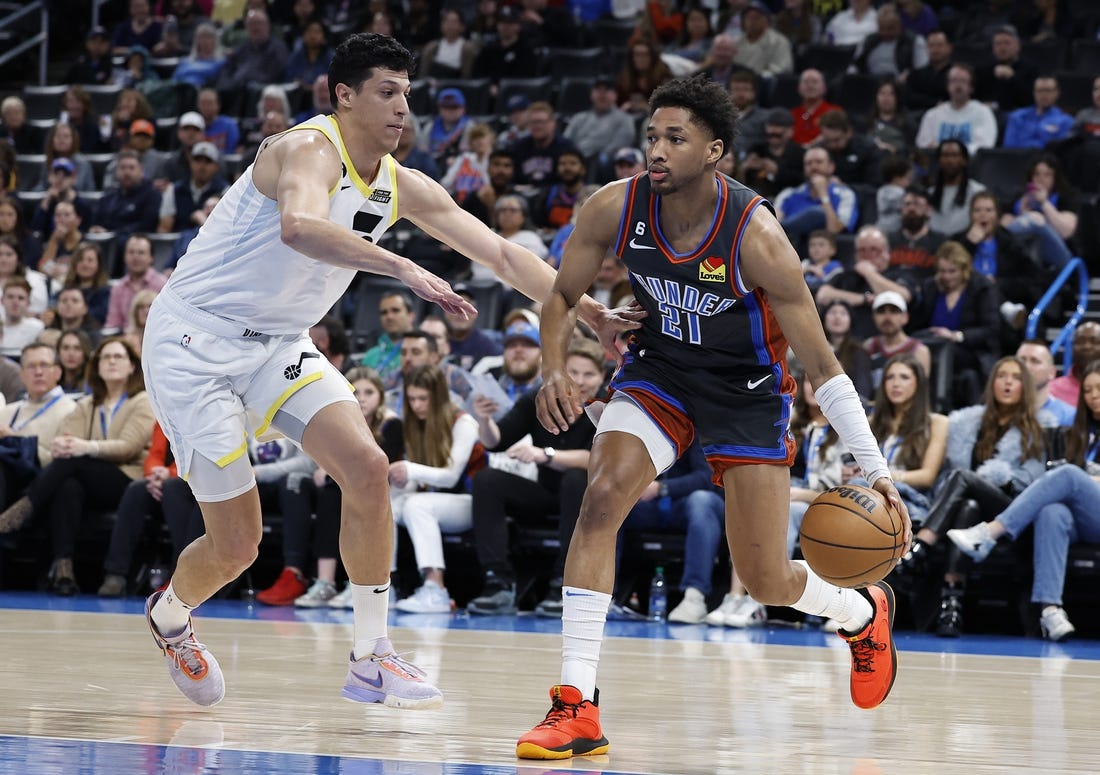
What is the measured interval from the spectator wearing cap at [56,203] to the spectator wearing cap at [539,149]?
3.93 metres

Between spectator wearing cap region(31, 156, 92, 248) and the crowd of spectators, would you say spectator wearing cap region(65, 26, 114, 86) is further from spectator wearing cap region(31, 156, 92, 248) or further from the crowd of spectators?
spectator wearing cap region(31, 156, 92, 248)

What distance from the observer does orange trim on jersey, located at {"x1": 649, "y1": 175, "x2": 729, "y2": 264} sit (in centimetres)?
435

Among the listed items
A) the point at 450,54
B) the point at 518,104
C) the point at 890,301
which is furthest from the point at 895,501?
the point at 450,54

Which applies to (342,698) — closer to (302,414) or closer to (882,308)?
(302,414)

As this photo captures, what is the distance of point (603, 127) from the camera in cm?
1261

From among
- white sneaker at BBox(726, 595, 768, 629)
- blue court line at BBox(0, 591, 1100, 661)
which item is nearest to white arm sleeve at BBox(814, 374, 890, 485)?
blue court line at BBox(0, 591, 1100, 661)

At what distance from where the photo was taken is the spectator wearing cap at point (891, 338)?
9.19m

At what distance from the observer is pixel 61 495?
937 cm

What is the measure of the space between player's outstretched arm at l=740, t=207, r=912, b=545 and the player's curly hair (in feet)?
0.90

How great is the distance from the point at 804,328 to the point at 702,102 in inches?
28.3

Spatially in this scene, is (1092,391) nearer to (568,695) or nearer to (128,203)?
(568,695)

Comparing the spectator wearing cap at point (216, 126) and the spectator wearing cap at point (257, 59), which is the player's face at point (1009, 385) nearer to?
the spectator wearing cap at point (216, 126)

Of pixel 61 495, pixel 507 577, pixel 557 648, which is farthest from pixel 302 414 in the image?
pixel 61 495

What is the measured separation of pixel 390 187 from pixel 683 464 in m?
4.23
